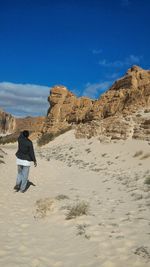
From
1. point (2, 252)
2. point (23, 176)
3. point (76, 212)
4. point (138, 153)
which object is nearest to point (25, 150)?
point (23, 176)

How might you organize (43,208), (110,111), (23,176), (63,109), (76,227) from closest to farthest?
(76,227) → (43,208) → (23,176) → (110,111) → (63,109)

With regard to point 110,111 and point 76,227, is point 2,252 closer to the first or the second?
point 76,227

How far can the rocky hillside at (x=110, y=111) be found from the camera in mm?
31250

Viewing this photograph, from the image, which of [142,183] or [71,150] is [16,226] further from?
[71,150]

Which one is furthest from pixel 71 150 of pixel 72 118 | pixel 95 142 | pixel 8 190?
pixel 8 190

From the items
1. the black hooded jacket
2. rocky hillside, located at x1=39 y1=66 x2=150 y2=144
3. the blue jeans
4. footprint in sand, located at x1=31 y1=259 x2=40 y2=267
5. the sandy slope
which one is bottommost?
footprint in sand, located at x1=31 y1=259 x2=40 y2=267

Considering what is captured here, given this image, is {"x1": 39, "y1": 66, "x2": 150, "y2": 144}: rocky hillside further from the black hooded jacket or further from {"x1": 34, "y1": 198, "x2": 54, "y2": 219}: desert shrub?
{"x1": 34, "y1": 198, "x2": 54, "y2": 219}: desert shrub

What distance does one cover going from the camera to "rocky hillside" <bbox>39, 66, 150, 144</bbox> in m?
31.2

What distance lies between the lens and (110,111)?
147 ft

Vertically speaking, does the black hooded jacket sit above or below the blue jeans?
above

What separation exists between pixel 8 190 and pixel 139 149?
14260mm

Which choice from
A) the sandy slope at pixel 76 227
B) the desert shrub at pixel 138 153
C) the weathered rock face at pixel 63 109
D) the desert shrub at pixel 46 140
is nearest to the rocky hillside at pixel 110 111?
the weathered rock face at pixel 63 109

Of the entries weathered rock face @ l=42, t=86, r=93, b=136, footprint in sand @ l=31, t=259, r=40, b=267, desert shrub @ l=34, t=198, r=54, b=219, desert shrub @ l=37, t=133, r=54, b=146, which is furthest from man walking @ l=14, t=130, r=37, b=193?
weathered rock face @ l=42, t=86, r=93, b=136

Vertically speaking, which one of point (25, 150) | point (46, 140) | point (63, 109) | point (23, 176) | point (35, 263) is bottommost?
point (35, 263)
